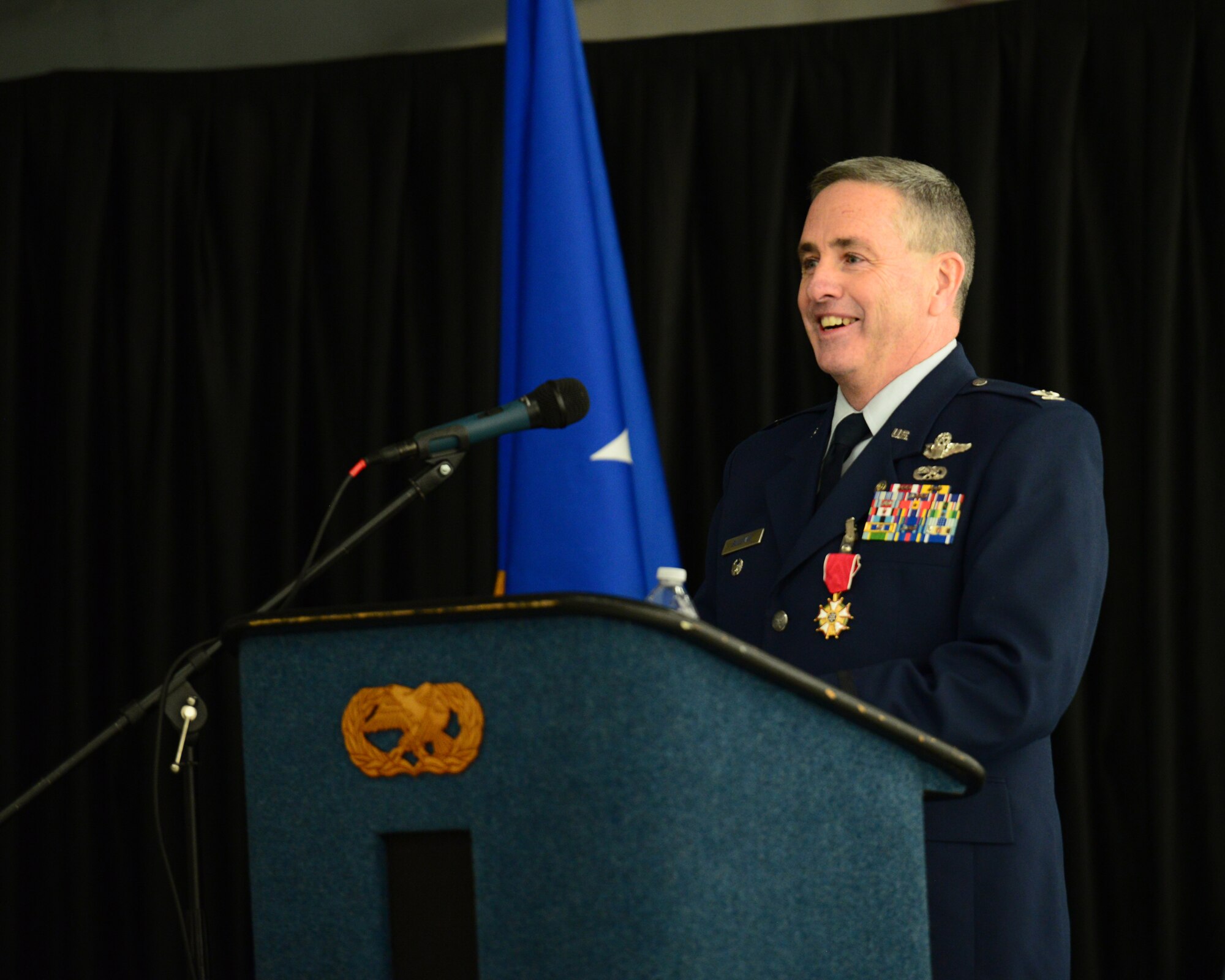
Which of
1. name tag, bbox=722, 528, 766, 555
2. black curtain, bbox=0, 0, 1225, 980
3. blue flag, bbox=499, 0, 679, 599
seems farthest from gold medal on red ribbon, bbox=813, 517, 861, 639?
black curtain, bbox=0, 0, 1225, 980

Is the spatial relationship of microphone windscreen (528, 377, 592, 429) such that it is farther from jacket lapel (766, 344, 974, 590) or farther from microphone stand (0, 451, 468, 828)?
jacket lapel (766, 344, 974, 590)

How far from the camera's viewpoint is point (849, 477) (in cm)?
166

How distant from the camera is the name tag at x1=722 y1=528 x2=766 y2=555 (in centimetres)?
183

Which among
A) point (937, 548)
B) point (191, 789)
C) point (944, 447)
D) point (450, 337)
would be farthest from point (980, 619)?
point (450, 337)

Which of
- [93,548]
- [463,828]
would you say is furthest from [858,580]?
[93,548]

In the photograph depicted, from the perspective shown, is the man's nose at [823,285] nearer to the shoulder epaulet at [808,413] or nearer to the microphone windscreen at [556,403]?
the shoulder epaulet at [808,413]

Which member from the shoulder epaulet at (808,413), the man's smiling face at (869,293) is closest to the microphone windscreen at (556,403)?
the man's smiling face at (869,293)

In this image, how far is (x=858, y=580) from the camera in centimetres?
159

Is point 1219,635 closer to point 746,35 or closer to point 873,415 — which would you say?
point 873,415

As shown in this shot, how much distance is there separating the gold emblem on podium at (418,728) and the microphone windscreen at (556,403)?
53 cm

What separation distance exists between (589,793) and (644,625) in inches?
4.9

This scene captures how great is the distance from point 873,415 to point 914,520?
23 centimetres

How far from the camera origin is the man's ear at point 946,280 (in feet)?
5.98

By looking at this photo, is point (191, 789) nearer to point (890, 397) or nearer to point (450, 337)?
point (890, 397)
